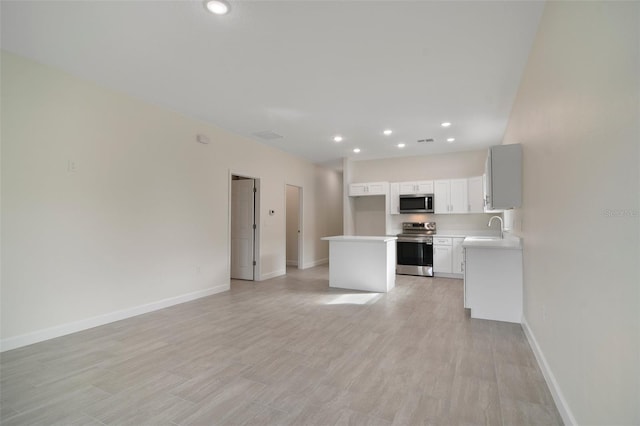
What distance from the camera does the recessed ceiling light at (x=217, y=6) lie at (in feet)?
7.45

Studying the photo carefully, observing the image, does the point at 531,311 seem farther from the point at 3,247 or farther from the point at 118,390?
the point at 3,247

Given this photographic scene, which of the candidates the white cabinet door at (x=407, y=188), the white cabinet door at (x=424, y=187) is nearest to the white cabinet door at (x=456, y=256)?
the white cabinet door at (x=424, y=187)

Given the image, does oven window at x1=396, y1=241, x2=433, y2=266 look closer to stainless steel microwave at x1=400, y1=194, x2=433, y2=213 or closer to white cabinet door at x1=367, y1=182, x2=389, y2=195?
stainless steel microwave at x1=400, y1=194, x2=433, y2=213

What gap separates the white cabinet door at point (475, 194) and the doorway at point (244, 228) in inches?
177

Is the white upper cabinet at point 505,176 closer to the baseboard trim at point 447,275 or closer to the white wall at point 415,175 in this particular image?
the baseboard trim at point 447,275

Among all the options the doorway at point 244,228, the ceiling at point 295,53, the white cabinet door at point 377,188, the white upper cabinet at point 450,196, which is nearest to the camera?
the ceiling at point 295,53

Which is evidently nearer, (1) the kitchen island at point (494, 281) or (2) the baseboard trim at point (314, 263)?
(1) the kitchen island at point (494, 281)

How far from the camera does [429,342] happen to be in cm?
304

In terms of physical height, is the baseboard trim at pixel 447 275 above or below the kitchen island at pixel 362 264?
below

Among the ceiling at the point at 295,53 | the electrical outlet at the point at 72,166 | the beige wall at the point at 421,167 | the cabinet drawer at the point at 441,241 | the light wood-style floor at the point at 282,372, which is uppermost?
the ceiling at the point at 295,53

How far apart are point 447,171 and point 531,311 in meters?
4.60

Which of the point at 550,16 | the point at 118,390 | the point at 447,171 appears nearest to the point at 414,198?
the point at 447,171

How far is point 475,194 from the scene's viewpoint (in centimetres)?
653

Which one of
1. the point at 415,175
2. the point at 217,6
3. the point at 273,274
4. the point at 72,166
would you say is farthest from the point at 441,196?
the point at 72,166
